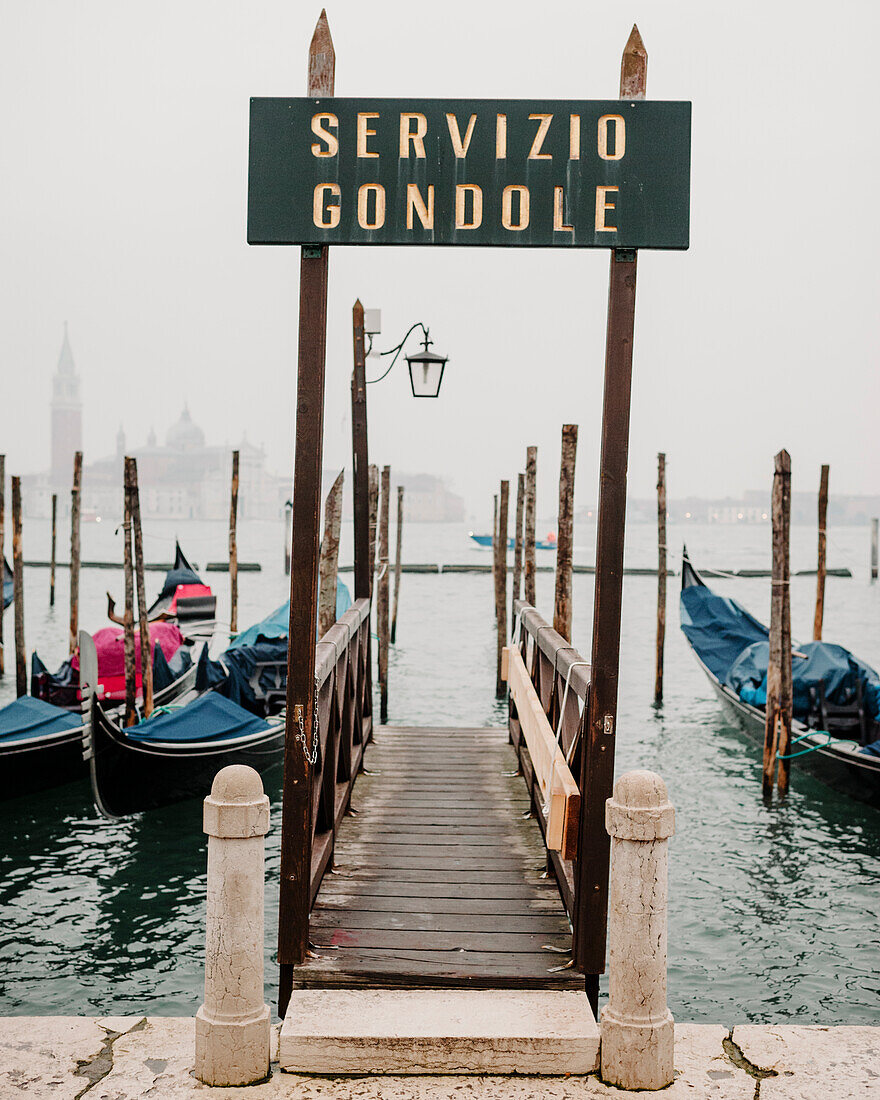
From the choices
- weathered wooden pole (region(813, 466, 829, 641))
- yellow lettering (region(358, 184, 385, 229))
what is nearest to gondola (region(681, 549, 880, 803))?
weathered wooden pole (region(813, 466, 829, 641))

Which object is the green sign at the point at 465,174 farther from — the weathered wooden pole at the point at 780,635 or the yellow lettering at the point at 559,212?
the weathered wooden pole at the point at 780,635

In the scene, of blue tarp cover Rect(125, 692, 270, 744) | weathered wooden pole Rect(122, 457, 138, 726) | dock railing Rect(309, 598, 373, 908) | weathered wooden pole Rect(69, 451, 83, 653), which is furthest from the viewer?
weathered wooden pole Rect(69, 451, 83, 653)

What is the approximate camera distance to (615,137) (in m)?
3.04

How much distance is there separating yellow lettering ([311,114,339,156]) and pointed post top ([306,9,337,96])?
87 mm

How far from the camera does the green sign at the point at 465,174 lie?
3.04 m

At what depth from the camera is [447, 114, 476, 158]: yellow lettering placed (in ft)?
9.98

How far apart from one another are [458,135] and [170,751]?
18.5 feet

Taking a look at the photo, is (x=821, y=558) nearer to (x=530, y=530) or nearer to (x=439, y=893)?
(x=530, y=530)

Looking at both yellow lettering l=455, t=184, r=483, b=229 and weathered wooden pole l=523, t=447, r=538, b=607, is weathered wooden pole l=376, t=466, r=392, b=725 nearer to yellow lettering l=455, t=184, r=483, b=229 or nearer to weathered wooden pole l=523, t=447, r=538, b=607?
weathered wooden pole l=523, t=447, r=538, b=607

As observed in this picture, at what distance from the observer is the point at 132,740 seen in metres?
7.26

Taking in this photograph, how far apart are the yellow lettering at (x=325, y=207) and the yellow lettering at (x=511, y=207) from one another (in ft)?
1.64

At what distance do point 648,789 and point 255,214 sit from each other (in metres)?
2.05

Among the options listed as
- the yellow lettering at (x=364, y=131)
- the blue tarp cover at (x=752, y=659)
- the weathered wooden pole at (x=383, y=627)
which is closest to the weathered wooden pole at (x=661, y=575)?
the blue tarp cover at (x=752, y=659)

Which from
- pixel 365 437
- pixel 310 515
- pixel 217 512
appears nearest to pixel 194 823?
pixel 365 437
